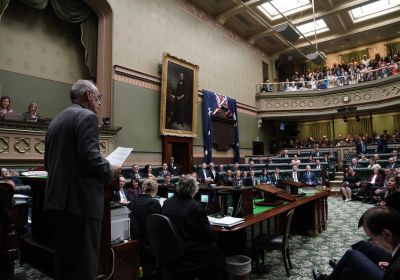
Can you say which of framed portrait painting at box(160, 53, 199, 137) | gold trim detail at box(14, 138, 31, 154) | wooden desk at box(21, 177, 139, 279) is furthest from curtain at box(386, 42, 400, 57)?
wooden desk at box(21, 177, 139, 279)

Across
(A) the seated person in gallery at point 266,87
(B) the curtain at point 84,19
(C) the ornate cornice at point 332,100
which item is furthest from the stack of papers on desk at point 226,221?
(A) the seated person in gallery at point 266,87

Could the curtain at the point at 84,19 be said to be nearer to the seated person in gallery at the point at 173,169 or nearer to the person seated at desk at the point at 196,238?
the seated person in gallery at the point at 173,169

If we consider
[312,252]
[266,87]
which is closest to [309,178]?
[312,252]

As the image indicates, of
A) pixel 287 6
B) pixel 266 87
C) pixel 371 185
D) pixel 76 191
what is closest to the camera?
pixel 76 191

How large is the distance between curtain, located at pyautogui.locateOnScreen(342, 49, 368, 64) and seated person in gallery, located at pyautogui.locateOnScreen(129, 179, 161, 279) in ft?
55.7

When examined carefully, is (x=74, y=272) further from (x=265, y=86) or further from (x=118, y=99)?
(x=265, y=86)

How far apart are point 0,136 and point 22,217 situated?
363 cm

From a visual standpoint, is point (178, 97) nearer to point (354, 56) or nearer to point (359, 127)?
point (354, 56)

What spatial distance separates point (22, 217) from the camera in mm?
3123

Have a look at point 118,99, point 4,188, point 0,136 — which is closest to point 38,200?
point 4,188

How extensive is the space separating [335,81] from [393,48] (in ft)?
12.6

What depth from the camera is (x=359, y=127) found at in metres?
17.7

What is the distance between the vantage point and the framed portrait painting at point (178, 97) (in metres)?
9.67

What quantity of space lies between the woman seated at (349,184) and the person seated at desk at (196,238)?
8.07 metres
